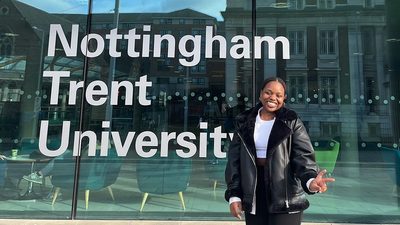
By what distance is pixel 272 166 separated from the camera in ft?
8.61

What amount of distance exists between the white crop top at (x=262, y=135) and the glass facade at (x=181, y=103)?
3228 mm

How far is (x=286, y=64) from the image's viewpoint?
20.1 feet

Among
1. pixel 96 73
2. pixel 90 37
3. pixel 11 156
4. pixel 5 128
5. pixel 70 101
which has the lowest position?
pixel 11 156

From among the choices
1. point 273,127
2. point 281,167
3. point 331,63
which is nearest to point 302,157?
point 281,167

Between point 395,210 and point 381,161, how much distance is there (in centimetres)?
74

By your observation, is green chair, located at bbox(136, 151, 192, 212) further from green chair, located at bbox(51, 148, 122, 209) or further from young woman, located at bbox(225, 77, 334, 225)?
young woman, located at bbox(225, 77, 334, 225)

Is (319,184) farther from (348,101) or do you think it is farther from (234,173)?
(348,101)

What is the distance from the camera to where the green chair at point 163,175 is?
602cm

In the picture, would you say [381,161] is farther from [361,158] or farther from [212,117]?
[212,117]

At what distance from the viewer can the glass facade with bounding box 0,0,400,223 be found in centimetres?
602

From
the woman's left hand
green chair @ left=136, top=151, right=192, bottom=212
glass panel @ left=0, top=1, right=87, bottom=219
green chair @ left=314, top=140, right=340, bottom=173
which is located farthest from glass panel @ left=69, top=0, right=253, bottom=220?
the woman's left hand

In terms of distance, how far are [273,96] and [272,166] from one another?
45 centimetres

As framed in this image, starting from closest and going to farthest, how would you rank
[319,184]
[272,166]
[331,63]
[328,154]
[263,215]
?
[319,184], [272,166], [263,215], [328,154], [331,63]

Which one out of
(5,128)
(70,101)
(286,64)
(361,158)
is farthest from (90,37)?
(361,158)
